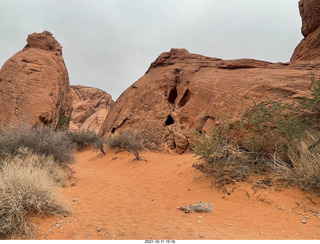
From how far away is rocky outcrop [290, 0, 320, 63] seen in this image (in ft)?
38.6

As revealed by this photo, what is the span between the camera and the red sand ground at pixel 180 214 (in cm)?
252

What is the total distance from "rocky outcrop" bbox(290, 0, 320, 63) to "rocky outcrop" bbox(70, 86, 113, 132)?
25.5 meters

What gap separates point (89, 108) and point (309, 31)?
119 feet

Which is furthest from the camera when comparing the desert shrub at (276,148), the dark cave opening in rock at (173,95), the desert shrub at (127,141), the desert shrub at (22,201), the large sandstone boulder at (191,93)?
the dark cave opening in rock at (173,95)

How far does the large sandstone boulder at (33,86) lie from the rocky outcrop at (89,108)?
42.8ft

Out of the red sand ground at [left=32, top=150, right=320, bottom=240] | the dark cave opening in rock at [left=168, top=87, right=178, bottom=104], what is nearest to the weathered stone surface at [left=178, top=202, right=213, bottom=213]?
the red sand ground at [left=32, top=150, right=320, bottom=240]

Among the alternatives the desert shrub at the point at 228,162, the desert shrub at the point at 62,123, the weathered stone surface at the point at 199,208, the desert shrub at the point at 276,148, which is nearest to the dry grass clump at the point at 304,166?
the desert shrub at the point at 276,148

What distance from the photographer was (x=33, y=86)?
15.0m

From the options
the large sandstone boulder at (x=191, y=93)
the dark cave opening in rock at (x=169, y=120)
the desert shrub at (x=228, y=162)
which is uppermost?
the large sandstone boulder at (x=191, y=93)

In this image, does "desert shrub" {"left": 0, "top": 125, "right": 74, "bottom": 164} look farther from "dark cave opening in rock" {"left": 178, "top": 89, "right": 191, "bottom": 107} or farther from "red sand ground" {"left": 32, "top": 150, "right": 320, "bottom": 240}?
"dark cave opening in rock" {"left": 178, "top": 89, "right": 191, "bottom": 107}

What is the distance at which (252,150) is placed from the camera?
4871 millimetres

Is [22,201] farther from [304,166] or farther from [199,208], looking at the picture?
[304,166]

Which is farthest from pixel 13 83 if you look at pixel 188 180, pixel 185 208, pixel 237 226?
pixel 237 226

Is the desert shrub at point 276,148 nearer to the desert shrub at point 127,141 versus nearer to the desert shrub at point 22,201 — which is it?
the desert shrub at point 22,201
